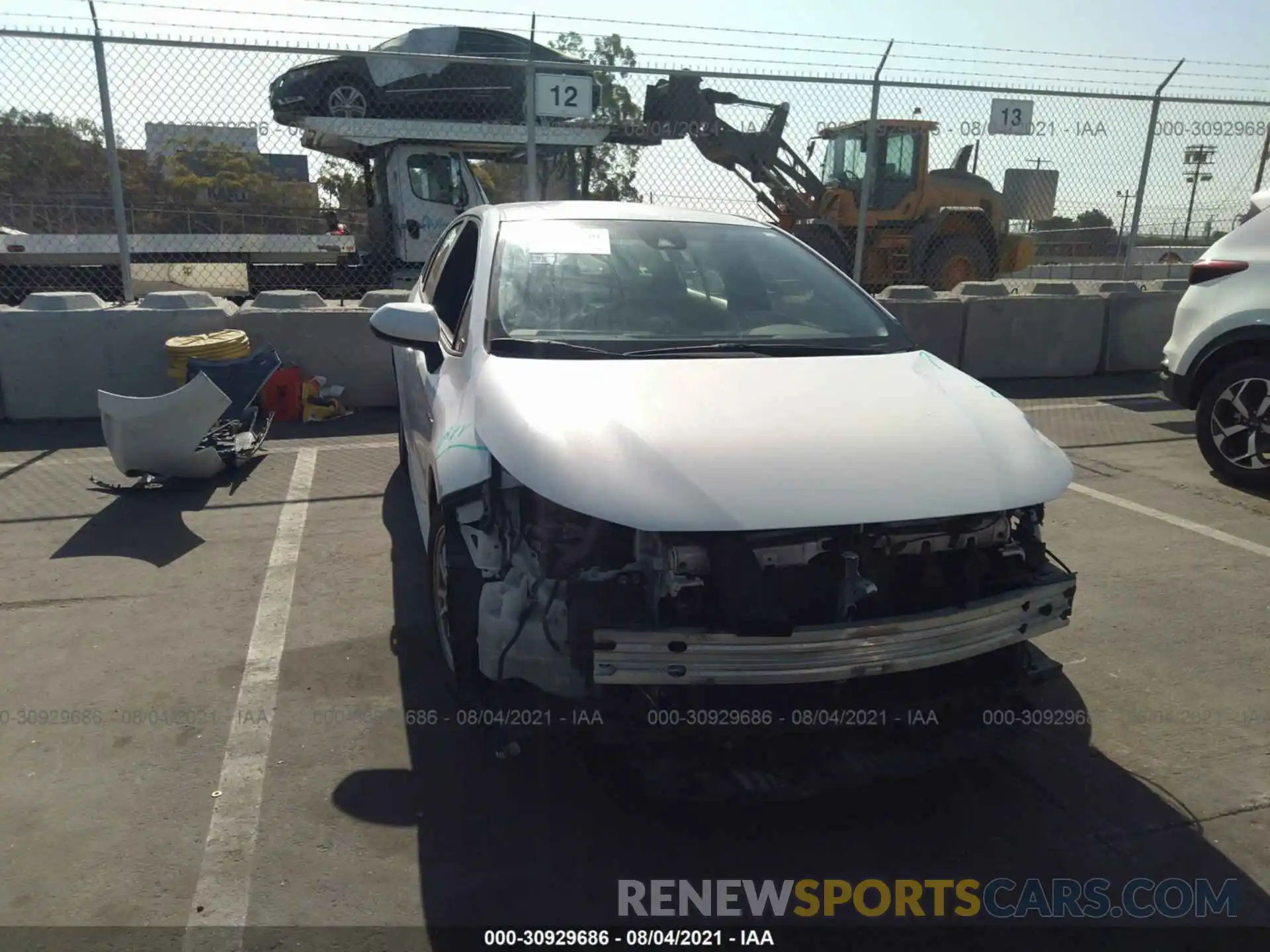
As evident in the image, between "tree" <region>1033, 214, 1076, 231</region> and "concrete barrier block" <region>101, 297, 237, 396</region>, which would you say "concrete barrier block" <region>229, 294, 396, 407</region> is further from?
"tree" <region>1033, 214, 1076, 231</region>

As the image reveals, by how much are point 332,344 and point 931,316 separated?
18.4 feet

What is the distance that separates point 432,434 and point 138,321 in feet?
15.7

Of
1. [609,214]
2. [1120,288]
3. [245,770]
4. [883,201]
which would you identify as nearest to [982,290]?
[1120,288]

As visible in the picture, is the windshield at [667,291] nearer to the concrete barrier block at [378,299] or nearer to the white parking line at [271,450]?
the white parking line at [271,450]

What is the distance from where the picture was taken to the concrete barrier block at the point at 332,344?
739cm

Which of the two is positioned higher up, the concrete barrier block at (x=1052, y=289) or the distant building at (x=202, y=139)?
the distant building at (x=202, y=139)

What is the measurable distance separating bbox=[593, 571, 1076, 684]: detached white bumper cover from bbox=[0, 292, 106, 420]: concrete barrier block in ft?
20.8

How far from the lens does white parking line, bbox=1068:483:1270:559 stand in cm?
496

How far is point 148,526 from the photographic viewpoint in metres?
5.07

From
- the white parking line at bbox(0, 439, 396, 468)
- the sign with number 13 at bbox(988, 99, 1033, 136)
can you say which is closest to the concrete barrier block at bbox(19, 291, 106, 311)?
the white parking line at bbox(0, 439, 396, 468)

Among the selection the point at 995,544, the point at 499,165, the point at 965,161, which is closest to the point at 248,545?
the point at 995,544

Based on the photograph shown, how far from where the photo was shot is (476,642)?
2783mm

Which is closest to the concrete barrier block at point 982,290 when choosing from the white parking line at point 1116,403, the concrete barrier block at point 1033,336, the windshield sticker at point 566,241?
the concrete barrier block at point 1033,336

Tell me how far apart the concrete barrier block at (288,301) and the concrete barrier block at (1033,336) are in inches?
243
